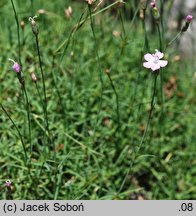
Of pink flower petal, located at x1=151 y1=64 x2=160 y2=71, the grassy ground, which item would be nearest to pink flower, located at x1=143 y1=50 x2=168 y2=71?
pink flower petal, located at x1=151 y1=64 x2=160 y2=71

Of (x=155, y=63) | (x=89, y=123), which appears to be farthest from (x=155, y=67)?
(x=89, y=123)

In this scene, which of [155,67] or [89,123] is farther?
[89,123]

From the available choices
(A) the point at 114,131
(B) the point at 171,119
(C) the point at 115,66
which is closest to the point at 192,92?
(B) the point at 171,119

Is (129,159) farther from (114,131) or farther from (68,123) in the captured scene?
(68,123)

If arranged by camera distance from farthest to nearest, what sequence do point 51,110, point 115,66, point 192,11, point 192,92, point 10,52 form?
1. point 192,11
2. point 192,92
3. point 115,66
4. point 10,52
5. point 51,110

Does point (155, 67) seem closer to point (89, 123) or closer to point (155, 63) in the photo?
point (155, 63)

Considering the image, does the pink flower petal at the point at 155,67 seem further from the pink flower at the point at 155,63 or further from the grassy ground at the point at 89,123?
the grassy ground at the point at 89,123

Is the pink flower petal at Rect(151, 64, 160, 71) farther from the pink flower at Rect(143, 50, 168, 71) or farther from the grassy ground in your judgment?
the grassy ground

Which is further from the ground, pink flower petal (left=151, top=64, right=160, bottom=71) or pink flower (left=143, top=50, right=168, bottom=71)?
pink flower (left=143, top=50, right=168, bottom=71)

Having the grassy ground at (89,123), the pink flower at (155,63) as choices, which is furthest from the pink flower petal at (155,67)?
the grassy ground at (89,123)
